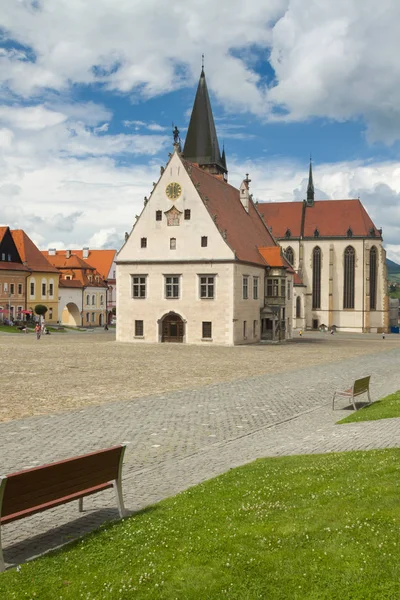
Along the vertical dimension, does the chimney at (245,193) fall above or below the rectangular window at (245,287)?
above

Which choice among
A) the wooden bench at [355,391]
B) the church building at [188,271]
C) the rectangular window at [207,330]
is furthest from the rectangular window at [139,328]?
the wooden bench at [355,391]

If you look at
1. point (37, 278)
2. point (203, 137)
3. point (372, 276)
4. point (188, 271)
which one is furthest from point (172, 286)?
point (372, 276)

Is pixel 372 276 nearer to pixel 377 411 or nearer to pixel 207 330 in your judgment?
pixel 207 330

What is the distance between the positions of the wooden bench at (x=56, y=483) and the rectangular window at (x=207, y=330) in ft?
139

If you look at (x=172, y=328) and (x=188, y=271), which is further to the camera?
(x=172, y=328)

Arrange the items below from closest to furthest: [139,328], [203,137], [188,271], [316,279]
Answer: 1. [188,271]
2. [139,328]
3. [203,137]
4. [316,279]

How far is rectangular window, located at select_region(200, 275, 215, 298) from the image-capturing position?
5031cm

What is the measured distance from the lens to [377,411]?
51.7ft

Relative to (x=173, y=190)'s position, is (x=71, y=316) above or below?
below

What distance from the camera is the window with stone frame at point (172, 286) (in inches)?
2026

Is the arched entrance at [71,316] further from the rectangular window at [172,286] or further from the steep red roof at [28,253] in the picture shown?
the rectangular window at [172,286]

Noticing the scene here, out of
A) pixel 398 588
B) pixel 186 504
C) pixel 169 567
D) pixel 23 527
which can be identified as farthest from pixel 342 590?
pixel 23 527

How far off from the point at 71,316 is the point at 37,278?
12541 mm

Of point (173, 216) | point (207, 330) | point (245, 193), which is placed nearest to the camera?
point (207, 330)
